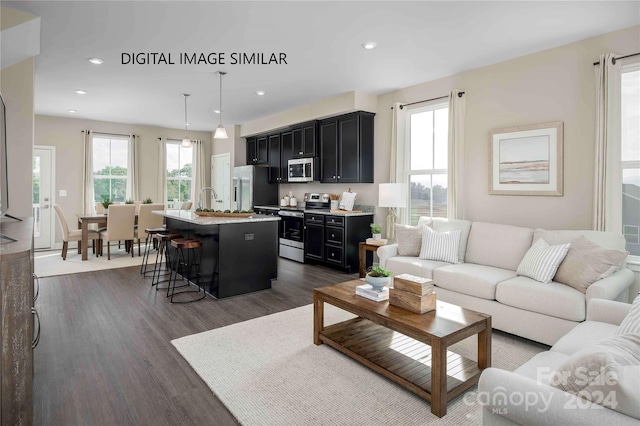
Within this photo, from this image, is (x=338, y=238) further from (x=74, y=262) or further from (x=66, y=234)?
(x=66, y=234)

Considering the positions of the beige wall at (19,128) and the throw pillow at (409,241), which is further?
the throw pillow at (409,241)

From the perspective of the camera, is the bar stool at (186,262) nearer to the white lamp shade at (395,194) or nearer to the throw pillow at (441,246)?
the white lamp shade at (395,194)

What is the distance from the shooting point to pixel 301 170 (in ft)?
22.2

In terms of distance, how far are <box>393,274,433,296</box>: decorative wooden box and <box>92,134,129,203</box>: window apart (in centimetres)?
780

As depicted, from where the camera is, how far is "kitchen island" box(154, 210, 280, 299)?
4199 mm

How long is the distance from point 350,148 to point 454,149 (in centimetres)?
173

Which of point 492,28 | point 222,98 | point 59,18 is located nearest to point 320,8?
point 492,28

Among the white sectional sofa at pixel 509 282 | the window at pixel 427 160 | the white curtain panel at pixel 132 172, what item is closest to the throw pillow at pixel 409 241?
the white sectional sofa at pixel 509 282

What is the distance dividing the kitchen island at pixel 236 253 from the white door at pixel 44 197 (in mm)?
4766

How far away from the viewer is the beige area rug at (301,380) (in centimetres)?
204

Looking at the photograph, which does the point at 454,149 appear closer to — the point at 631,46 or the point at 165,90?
the point at 631,46

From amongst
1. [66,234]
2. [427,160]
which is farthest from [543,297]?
[66,234]

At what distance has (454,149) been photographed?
4.66 m

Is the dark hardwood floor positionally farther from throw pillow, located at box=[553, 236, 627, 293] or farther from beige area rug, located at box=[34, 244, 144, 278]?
throw pillow, located at box=[553, 236, 627, 293]
